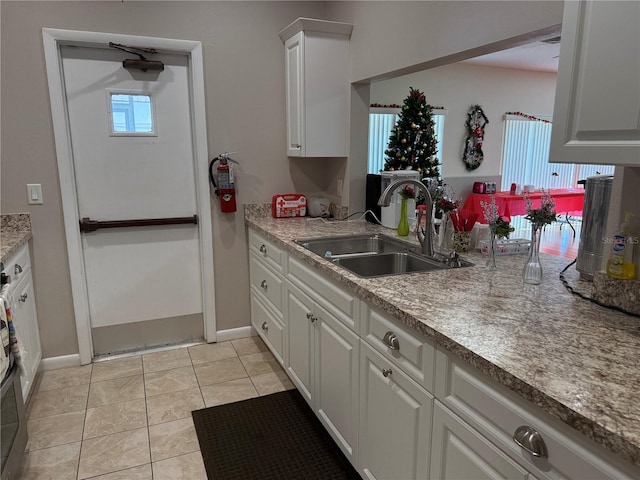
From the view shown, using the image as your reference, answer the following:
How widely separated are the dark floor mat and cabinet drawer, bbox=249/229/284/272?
80cm

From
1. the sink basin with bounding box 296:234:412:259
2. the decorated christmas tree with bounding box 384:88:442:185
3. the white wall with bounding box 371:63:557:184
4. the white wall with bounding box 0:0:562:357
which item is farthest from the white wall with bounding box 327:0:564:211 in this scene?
the white wall with bounding box 371:63:557:184

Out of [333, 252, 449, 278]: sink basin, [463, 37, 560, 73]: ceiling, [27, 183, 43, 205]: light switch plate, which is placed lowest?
[333, 252, 449, 278]: sink basin

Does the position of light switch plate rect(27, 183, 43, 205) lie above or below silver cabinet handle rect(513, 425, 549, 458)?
above

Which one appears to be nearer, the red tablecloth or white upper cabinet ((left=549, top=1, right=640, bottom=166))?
white upper cabinet ((left=549, top=1, right=640, bottom=166))

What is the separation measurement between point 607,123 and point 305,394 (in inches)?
72.8

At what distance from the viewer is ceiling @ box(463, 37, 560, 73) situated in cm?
506

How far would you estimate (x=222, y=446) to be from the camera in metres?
2.22

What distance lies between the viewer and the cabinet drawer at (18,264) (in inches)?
90.5

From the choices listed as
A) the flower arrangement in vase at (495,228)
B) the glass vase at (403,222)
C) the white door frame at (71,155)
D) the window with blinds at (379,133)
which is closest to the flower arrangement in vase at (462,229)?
the flower arrangement in vase at (495,228)

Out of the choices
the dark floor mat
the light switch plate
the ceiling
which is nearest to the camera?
the dark floor mat

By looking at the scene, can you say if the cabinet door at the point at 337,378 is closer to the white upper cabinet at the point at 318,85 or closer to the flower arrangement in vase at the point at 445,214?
the flower arrangement in vase at the point at 445,214

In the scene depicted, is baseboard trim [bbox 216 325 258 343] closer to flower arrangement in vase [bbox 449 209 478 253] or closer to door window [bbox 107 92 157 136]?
door window [bbox 107 92 157 136]

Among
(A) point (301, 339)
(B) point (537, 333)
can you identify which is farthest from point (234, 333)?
(B) point (537, 333)

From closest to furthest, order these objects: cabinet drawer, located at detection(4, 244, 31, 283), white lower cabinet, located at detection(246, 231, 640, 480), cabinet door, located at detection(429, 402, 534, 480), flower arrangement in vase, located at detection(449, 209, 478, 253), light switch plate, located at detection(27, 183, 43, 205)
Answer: white lower cabinet, located at detection(246, 231, 640, 480), cabinet door, located at detection(429, 402, 534, 480), flower arrangement in vase, located at detection(449, 209, 478, 253), cabinet drawer, located at detection(4, 244, 31, 283), light switch plate, located at detection(27, 183, 43, 205)
